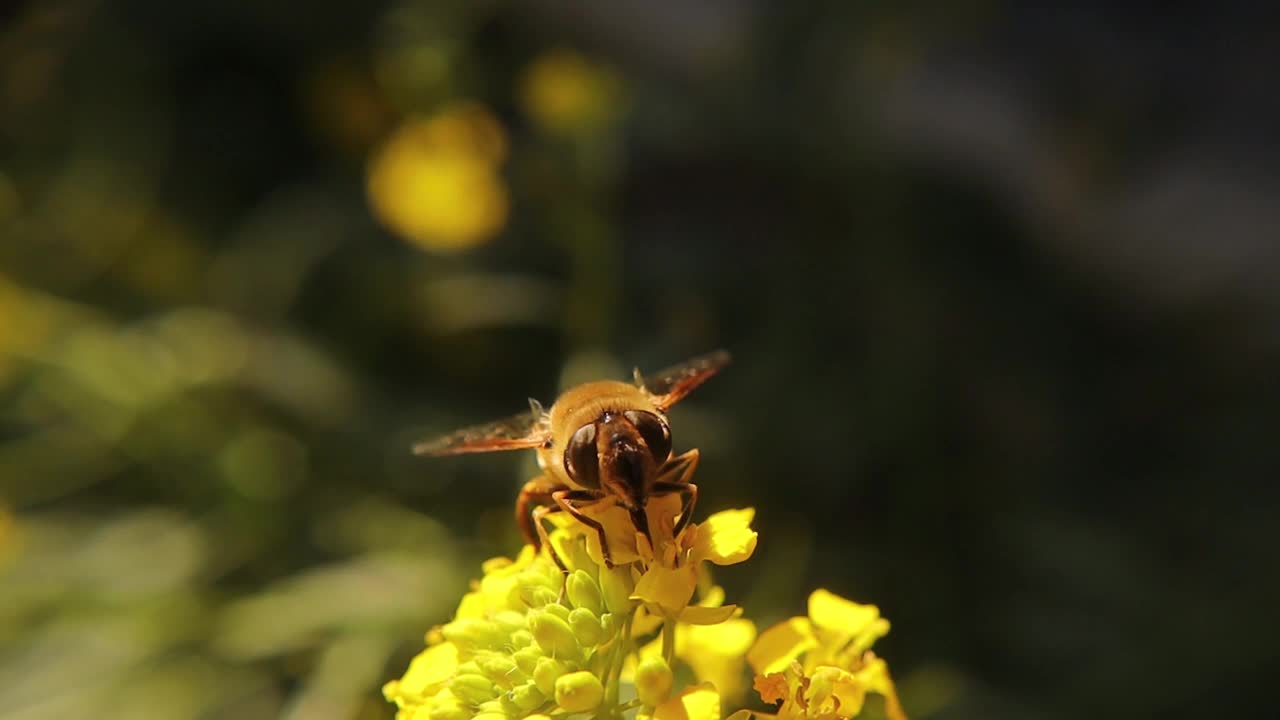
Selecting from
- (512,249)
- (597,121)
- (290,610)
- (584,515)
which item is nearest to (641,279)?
(512,249)

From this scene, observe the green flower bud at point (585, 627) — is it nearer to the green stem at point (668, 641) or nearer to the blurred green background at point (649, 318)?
the green stem at point (668, 641)

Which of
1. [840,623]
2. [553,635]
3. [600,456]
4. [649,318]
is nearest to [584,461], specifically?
[600,456]

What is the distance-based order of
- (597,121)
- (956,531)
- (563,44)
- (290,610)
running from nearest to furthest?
(290,610), (956,531), (597,121), (563,44)

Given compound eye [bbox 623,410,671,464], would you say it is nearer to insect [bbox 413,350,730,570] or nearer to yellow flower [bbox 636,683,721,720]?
insect [bbox 413,350,730,570]

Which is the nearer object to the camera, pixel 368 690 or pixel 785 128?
pixel 368 690

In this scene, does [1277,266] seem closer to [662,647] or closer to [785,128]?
[785,128]

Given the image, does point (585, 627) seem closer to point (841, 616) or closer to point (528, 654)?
point (528, 654)
